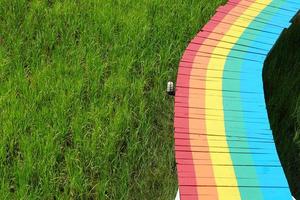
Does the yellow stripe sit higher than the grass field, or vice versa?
the yellow stripe

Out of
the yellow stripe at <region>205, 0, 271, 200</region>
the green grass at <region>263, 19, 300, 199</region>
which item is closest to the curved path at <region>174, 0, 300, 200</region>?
the yellow stripe at <region>205, 0, 271, 200</region>

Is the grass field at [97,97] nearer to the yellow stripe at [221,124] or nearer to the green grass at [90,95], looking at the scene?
the green grass at [90,95]

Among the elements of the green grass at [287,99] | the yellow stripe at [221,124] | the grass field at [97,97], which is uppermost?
the yellow stripe at [221,124]

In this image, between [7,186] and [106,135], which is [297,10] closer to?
[106,135]

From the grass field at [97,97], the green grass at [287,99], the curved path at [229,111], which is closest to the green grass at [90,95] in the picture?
the grass field at [97,97]

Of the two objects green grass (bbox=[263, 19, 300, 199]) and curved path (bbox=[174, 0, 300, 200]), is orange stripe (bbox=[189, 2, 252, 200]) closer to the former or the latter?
curved path (bbox=[174, 0, 300, 200])
